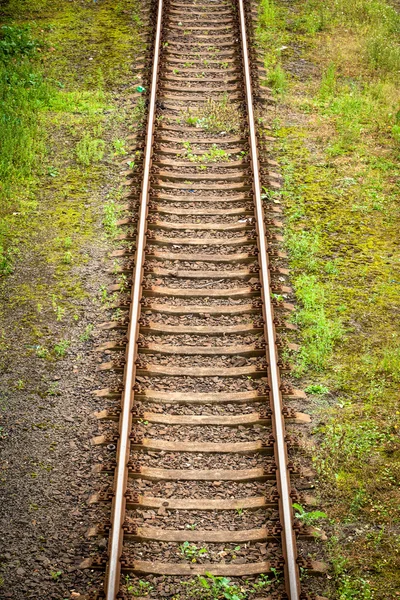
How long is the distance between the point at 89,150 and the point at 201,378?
4598 mm

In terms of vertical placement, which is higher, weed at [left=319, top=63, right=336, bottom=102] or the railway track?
weed at [left=319, top=63, right=336, bottom=102]

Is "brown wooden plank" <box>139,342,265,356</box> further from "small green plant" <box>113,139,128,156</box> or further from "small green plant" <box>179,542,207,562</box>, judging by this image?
"small green plant" <box>113,139,128,156</box>

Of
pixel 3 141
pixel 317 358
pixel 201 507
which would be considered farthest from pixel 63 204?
pixel 201 507

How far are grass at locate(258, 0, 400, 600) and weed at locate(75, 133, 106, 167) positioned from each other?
2530 millimetres

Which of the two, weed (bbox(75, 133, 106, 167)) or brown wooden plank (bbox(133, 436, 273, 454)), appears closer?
brown wooden plank (bbox(133, 436, 273, 454))

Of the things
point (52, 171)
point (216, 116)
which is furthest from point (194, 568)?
point (216, 116)

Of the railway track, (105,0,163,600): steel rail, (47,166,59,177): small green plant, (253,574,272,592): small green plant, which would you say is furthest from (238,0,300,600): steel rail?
(47,166,59,177): small green plant

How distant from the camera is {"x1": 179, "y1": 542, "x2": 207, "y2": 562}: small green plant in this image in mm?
5770

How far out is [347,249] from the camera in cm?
905

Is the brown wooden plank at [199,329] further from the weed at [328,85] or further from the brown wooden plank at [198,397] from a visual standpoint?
the weed at [328,85]

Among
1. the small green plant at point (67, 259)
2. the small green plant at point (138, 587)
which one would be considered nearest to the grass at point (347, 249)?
the small green plant at point (138, 587)

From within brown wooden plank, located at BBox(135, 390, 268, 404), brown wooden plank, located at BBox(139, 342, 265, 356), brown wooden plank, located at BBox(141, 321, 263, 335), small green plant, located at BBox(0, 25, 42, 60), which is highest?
small green plant, located at BBox(0, 25, 42, 60)

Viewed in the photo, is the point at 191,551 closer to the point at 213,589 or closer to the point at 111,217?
the point at 213,589

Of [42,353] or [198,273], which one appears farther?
[198,273]
